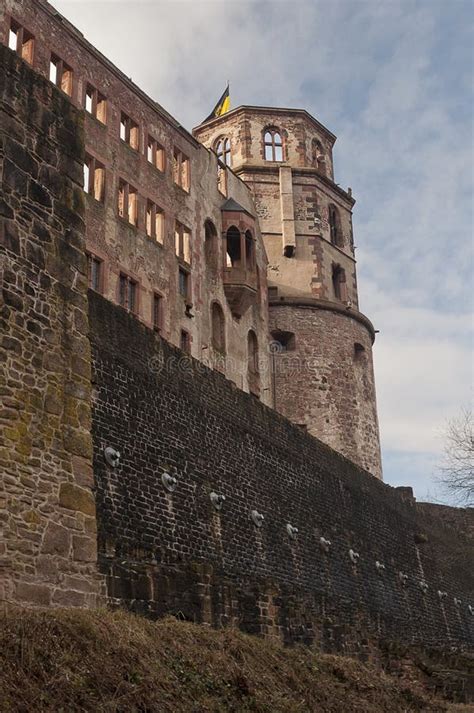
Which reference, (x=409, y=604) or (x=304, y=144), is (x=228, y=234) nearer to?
(x=304, y=144)

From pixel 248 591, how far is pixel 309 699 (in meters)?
3.65

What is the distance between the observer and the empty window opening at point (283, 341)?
4016cm

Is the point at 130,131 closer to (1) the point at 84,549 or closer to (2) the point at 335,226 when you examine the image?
(2) the point at 335,226

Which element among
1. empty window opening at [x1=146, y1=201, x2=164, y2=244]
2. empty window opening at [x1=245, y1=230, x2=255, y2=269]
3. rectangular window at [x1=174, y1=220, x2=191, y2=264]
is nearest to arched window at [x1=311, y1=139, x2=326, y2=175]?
empty window opening at [x1=245, y1=230, x2=255, y2=269]

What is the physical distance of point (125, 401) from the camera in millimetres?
17625

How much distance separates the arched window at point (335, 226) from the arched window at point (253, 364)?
30.0ft

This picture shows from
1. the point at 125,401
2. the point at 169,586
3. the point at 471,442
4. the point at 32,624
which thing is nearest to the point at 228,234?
the point at 471,442

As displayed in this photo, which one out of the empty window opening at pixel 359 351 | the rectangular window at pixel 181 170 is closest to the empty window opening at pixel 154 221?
the rectangular window at pixel 181 170

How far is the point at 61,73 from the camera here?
28781mm

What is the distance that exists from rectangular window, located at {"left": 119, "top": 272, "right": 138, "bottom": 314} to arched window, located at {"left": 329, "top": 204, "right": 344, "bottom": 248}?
16624 millimetres

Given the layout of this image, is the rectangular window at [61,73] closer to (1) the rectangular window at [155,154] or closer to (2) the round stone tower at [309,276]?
(1) the rectangular window at [155,154]

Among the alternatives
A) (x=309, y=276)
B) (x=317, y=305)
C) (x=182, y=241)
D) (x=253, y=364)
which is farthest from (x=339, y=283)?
(x=182, y=241)

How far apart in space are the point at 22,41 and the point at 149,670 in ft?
70.1

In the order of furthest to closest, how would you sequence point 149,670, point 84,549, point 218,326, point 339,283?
point 339,283
point 218,326
point 84,549
point 149,670
